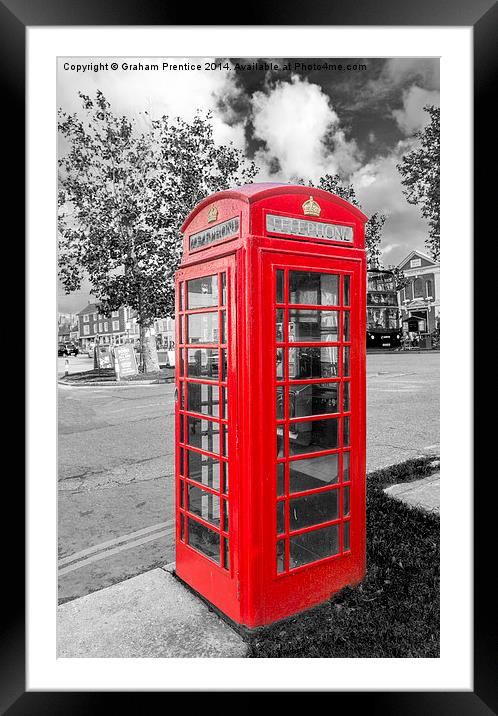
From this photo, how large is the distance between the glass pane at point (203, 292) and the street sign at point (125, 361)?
1152 centimetres

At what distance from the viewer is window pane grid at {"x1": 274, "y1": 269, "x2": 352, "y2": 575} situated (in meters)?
2.38

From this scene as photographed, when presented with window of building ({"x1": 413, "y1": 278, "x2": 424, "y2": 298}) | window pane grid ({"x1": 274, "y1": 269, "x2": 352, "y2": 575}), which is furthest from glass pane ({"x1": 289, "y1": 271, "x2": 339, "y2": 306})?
window of building ({"x1": 413, "y1": 278, "x2": 424, "y2": 298})

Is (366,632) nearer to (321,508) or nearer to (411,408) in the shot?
(321,508)

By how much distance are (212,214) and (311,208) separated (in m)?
0.55

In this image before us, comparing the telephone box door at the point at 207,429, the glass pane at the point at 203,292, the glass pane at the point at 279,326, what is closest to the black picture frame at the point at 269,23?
the telephone box door at the point at 207,429

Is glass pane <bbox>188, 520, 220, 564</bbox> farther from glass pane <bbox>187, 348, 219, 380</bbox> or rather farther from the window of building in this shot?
the window of building

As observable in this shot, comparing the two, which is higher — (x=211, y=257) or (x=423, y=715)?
(x=211, y=257)

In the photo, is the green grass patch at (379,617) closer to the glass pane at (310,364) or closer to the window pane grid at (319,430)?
the window pane grid at (319,430)

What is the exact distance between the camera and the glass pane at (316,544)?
2.54 m

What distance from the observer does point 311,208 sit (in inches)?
92.0

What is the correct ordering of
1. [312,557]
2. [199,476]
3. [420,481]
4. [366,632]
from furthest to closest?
[420,481], [199,476], [312,557], [366,632]
